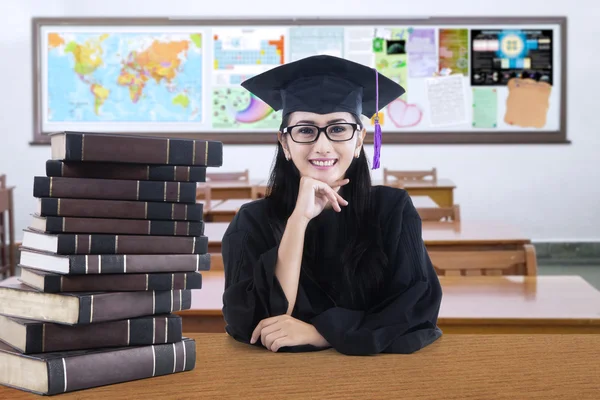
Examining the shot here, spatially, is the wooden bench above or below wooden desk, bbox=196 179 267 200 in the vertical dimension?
below

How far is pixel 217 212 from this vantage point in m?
4.74

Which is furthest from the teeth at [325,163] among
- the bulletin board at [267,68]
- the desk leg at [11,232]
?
the bulletin board at [267,68]

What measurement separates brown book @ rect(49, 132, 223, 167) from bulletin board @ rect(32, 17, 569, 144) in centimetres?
628

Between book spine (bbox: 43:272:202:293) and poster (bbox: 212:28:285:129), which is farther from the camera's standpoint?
poster (bbox: 212:28:285:129)

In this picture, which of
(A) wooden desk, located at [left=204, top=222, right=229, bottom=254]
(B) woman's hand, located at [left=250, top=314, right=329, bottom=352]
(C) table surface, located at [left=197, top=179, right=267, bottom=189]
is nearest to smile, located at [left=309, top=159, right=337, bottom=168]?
(B) woman's hand, located at [left=250, top=314, right=329, bottom=352]

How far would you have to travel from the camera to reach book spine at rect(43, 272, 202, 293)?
3.67 ft

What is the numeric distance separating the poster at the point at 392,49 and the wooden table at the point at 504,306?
16.0 ft

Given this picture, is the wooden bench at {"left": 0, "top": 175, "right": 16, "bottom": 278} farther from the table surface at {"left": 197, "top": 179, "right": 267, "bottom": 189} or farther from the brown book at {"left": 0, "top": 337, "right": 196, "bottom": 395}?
the brown book at {"left": 0, "top": 337, "right": 196, "bottom": 395}

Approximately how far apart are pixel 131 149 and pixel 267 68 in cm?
646

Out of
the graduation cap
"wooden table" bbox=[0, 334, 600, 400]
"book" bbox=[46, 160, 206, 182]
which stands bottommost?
"wooden table" bbox=[0, 334, 600, 400]

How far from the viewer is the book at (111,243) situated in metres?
1.12

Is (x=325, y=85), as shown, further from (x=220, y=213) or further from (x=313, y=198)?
(x=220, y=213)

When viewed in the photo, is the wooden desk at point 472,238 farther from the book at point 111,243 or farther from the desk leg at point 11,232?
the desk leg at point 11,232
